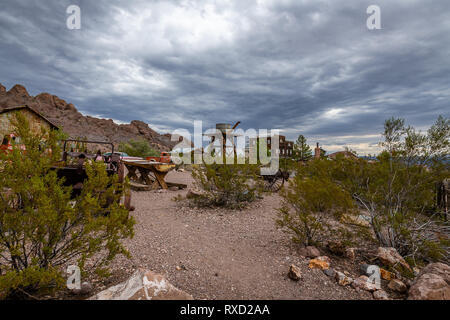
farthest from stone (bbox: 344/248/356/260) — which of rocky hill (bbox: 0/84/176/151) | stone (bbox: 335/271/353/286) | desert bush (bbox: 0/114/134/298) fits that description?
rocky hill (bbox: 0/84/176/151)

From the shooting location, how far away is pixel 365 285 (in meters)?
2.75

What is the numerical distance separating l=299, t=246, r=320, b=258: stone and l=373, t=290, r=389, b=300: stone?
0.95 meters

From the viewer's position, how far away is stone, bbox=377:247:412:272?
10.7ft

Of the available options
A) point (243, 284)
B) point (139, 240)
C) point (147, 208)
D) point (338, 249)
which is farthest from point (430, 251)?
point (147, 208)

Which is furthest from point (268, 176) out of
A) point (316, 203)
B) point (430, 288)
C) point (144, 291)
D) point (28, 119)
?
point (28, 119)

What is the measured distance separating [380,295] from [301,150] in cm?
2884

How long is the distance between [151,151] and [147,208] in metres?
19.3

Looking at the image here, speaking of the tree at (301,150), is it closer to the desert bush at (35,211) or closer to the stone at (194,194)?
the stone at (194,194)

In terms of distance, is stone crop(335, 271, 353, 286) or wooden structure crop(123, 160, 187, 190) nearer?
stone crop(335, 271, 353, 286)

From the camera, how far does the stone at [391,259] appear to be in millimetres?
3257

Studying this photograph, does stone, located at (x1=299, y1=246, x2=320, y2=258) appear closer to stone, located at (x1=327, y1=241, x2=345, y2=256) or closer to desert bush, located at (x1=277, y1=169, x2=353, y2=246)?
desert bush, located at (x1=277, y1=169, x2=353, y2=246)

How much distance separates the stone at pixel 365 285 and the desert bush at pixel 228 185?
4036 millimetres

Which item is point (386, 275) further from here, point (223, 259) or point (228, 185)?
point (228, 185)
